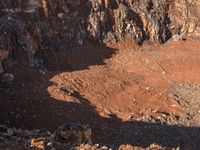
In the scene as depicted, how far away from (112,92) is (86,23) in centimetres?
612

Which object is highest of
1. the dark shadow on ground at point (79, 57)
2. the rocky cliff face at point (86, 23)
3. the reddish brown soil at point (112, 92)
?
the rocky cliff face at point (86, 23)

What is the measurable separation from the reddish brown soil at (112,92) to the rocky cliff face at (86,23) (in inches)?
29.1

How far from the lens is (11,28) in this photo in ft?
72.7

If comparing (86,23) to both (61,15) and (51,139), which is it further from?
(51,139)

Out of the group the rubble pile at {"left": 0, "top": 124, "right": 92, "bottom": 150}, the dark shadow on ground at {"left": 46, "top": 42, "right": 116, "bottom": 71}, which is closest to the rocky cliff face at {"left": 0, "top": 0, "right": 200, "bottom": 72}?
the dark shadow on ground at {"left": 46, "top": 42, "right": 116, "bottom": 71}

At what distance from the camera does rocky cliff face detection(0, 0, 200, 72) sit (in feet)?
74.4

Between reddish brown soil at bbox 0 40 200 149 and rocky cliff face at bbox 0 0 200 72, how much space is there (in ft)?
2.43

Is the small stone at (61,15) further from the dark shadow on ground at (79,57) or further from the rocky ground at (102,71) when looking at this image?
the dark shadow on ground at (79,57)

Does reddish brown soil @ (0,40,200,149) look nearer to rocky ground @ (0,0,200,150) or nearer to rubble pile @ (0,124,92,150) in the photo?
rocky ground @ (0,0,200,150)

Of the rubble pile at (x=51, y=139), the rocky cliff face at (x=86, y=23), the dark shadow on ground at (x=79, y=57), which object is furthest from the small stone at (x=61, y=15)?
the rubble pile at (x=51, y=139)

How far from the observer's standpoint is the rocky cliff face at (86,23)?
893 inches

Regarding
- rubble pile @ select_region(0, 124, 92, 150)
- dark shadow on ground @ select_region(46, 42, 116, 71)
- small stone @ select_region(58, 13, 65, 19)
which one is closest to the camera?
rubble pile @ select_region(0, 124, 92, 150)

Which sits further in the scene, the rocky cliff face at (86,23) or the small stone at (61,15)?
the small stone at (61,15)

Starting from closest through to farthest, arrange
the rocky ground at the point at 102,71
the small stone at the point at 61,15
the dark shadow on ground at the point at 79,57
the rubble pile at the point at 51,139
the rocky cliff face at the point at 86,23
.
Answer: the rubble pile at the point at 51,139 → the rocky ground at the point at 102,71 → the rocky cliff face at the point at 86,23 → the dark shadow on ground at the point at 79,57 → the small stone at the point at 61,15
